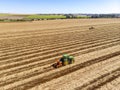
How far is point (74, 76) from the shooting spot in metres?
11.5

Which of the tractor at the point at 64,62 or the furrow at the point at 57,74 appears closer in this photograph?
the furrow at the point at 57,74

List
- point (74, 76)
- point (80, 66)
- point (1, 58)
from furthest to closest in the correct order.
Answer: point (1, 58) < point (80, 66) < point (74, 76)

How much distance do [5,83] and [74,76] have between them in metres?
3.95

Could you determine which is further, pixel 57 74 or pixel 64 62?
pixel 64 62

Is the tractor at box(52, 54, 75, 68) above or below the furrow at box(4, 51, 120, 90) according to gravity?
above

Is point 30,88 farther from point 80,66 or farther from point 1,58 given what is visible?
point 1,58

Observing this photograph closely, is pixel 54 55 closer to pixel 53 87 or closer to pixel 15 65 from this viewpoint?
pixel 15 65

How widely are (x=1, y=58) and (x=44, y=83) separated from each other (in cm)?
655

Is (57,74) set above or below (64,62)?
below

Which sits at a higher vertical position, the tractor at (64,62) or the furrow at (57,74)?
the tractor at (64,62)

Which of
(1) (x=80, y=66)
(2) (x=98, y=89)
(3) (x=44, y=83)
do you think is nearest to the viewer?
(2) (x=98, y=89)

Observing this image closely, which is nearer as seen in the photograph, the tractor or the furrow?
the furrow

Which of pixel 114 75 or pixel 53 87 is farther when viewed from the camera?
pixel 114 75

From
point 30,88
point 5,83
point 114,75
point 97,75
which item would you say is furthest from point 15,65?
point 114,75
